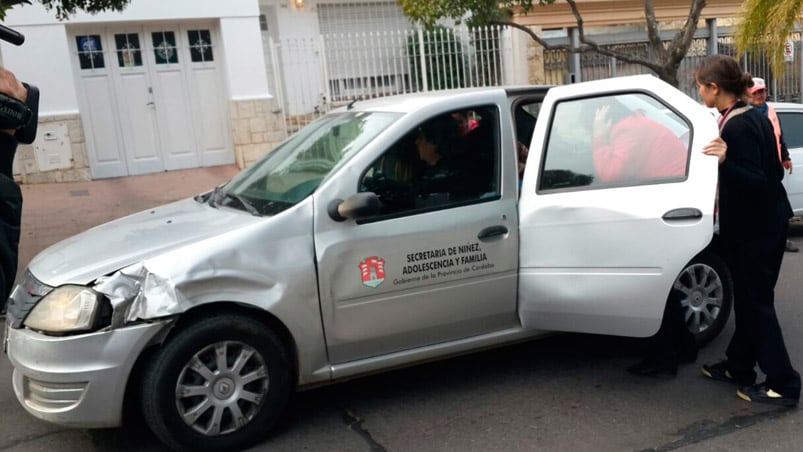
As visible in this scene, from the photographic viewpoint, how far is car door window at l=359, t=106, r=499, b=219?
4156 mm

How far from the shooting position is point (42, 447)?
3986mm

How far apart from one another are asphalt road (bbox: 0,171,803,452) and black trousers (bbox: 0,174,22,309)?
5.99 feet

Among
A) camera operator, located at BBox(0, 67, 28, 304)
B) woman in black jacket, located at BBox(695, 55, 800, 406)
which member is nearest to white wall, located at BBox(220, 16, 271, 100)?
woman in black jacket, located at BBox(695, 55, 800, 406)

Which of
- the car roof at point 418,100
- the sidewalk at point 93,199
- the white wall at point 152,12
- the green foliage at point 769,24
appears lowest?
the sidewalk at point 93,199

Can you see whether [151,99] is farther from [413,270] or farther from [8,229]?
[8,229]

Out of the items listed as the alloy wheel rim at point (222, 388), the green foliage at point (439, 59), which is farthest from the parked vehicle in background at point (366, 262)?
the green foliage at point (439, 59)

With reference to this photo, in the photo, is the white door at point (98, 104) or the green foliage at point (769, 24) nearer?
the green foliage at point (769, 24)

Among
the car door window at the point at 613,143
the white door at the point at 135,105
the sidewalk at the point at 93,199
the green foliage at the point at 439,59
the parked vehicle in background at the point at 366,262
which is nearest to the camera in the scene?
the parked vehicle in background at the point at 366,262

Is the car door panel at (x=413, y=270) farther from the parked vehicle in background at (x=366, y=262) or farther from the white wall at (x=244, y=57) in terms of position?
the white wall at (x=244, y=57)

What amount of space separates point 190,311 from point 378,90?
1074 cm

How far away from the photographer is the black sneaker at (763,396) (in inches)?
159

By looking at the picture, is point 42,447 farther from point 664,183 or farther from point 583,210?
point 664,183

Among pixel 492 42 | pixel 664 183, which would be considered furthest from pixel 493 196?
pixel 492 42

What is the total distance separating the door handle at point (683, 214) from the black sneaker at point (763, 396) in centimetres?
100
